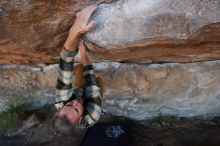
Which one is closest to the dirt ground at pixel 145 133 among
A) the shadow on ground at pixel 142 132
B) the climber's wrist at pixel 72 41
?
the shadow on ground at pixel 142 132

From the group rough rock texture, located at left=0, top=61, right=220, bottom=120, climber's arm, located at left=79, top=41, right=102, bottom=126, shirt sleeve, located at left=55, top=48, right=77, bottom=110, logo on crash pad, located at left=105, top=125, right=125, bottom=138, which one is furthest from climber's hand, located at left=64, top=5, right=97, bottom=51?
logo on crash pad, located at left=105, top=125, right=125, bottom=138

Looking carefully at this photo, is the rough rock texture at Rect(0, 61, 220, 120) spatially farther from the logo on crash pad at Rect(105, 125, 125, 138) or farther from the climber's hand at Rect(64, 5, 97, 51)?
the climber's hand at Rect(64, 5, 97, 51)

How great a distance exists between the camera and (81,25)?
2859 mm

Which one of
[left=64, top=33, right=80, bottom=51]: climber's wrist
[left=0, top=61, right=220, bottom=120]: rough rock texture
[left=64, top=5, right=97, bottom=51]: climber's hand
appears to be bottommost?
[left=0, top=61, right=220, bottom=120]: rough rock texture

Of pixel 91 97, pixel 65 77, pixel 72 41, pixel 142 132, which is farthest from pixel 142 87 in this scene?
pixel 72 41

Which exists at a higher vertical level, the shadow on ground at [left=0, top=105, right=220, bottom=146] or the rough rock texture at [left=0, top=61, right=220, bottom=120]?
the rough rock texture at [left=0, top=61, right=220, bottom=120]

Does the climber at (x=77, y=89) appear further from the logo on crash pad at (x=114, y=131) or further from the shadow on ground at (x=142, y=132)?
the shadow on ground at (x=142, y=132)

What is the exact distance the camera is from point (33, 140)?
4418mm

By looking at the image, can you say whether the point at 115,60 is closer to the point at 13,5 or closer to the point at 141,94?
A: the point at 141,94

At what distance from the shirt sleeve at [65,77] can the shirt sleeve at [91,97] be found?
0.48 ft

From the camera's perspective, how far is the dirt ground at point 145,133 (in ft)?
13.8

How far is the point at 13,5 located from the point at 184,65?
6.13 ft

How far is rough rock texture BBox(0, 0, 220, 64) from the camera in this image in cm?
281

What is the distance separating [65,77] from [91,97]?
11.7 inches
